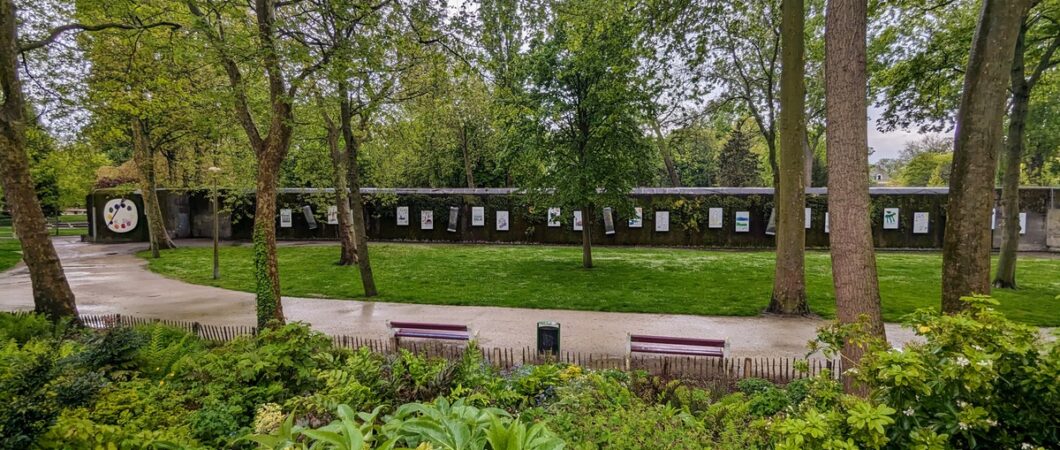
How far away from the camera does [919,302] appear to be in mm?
10570

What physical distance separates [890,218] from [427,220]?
74.9 feet

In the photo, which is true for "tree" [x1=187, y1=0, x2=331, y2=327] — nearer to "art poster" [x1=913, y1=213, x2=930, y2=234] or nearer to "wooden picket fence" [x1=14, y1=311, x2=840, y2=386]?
"wooden picket fence" [x1=14, y1=311, x2=840, y2=386]

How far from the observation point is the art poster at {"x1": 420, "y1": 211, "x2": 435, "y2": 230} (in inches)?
995

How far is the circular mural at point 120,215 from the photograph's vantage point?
2627 cm

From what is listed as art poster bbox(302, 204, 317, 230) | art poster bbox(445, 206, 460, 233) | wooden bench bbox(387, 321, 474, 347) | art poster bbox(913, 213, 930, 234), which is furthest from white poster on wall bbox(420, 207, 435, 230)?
art poster bbox(913, 213, 930, 234)

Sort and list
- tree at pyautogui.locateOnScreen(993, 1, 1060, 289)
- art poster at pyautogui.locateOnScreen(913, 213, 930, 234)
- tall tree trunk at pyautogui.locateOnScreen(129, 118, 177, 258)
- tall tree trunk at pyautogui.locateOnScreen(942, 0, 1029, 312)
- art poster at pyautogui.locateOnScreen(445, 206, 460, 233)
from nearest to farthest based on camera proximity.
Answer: tall tree trunk at pyautogui.locateOnScreen(942, 0, 1029, 312)
tree at pyautogui.locateOnScreen(993, 1, 1060, 289)
tall tree trunk at pyautogui.locateOnScreen(129, 118, 177, 258)
art poster at pyautogui.locateOnScreen(913, 213, 930, 234)
art poster at pyautogui.locateOnScreen(445, 206, 460, 233)

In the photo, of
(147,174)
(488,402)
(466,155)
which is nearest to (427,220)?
(466,155)

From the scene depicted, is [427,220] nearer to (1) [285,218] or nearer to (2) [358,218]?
(1) [285,218]

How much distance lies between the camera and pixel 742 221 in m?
22.2

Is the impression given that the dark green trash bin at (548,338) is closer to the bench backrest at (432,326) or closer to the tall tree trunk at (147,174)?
the bench backrest at (432,326)

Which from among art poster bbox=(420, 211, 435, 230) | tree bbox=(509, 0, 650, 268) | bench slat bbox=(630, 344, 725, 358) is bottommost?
bench slat bbox=(630, 344, 725, 358)

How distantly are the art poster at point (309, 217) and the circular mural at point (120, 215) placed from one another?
1013 cm

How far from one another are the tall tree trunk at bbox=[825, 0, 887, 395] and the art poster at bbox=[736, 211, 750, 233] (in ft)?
59.1

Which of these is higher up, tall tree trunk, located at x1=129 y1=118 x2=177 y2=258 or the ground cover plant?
tall tree trunk, located at x1=129 y1=118 x2=177 y2=258
